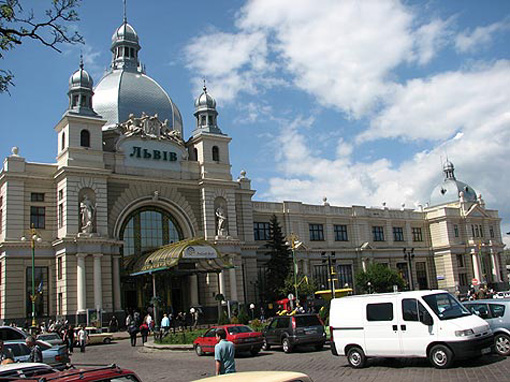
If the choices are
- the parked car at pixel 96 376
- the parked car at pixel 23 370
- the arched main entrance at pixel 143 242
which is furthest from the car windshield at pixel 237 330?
the arched main entrance at pixel 143 242

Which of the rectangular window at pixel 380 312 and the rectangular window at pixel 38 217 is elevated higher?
the rectangular window at pixel 38 217

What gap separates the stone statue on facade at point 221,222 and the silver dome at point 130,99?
384 inches

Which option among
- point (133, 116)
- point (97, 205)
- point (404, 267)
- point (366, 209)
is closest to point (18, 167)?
point (97, 205)

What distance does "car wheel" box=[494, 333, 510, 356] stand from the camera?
53.0ft

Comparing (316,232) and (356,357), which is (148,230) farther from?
(356,357)

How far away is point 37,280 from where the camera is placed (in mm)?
40000

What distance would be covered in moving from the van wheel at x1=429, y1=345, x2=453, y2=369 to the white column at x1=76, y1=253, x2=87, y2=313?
97.7 ft

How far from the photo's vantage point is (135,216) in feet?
148

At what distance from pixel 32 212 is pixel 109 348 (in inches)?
601

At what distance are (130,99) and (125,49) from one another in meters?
8.41

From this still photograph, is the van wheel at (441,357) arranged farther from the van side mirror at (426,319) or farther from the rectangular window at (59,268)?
the rectangular window at (59,268)

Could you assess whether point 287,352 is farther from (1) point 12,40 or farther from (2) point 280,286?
(2) point 280,286

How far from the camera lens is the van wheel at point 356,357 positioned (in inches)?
637

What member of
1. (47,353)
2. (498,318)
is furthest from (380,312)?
(47,353)
